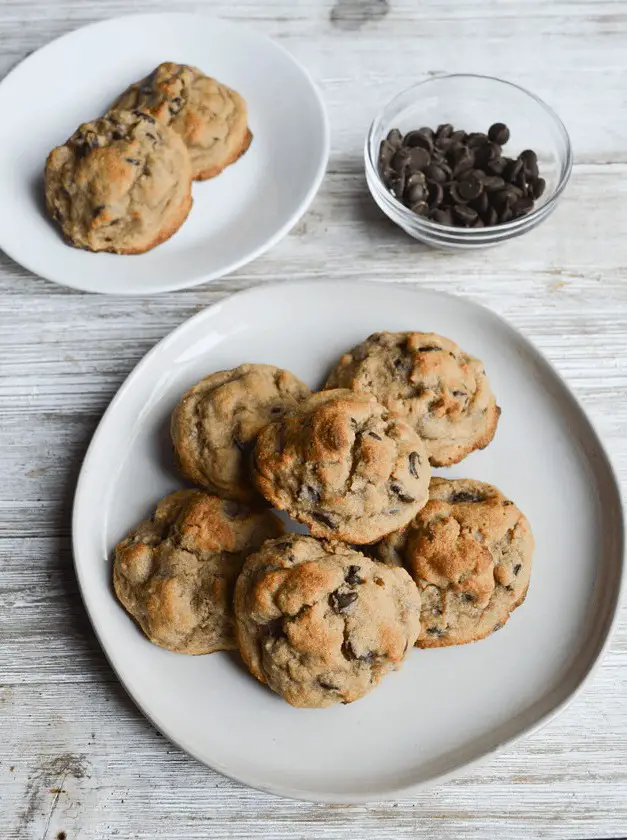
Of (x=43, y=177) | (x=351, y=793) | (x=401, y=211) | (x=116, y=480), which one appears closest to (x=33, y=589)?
(x=116, y=480)

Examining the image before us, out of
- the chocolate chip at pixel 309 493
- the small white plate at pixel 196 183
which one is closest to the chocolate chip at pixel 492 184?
the small white plate at pixel 196 183

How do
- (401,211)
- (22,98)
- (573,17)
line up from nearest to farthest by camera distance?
1. (401,211)
2. (22,98)
3. (573,17)

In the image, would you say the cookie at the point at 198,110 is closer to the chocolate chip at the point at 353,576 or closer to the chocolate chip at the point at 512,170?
the chocolate chip at the point at 512,170

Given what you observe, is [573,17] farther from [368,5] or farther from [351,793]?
[351,793]

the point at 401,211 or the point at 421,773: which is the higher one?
the point at 401,211

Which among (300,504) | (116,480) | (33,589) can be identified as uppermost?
(300,504)

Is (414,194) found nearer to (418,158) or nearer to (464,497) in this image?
(418,158)
